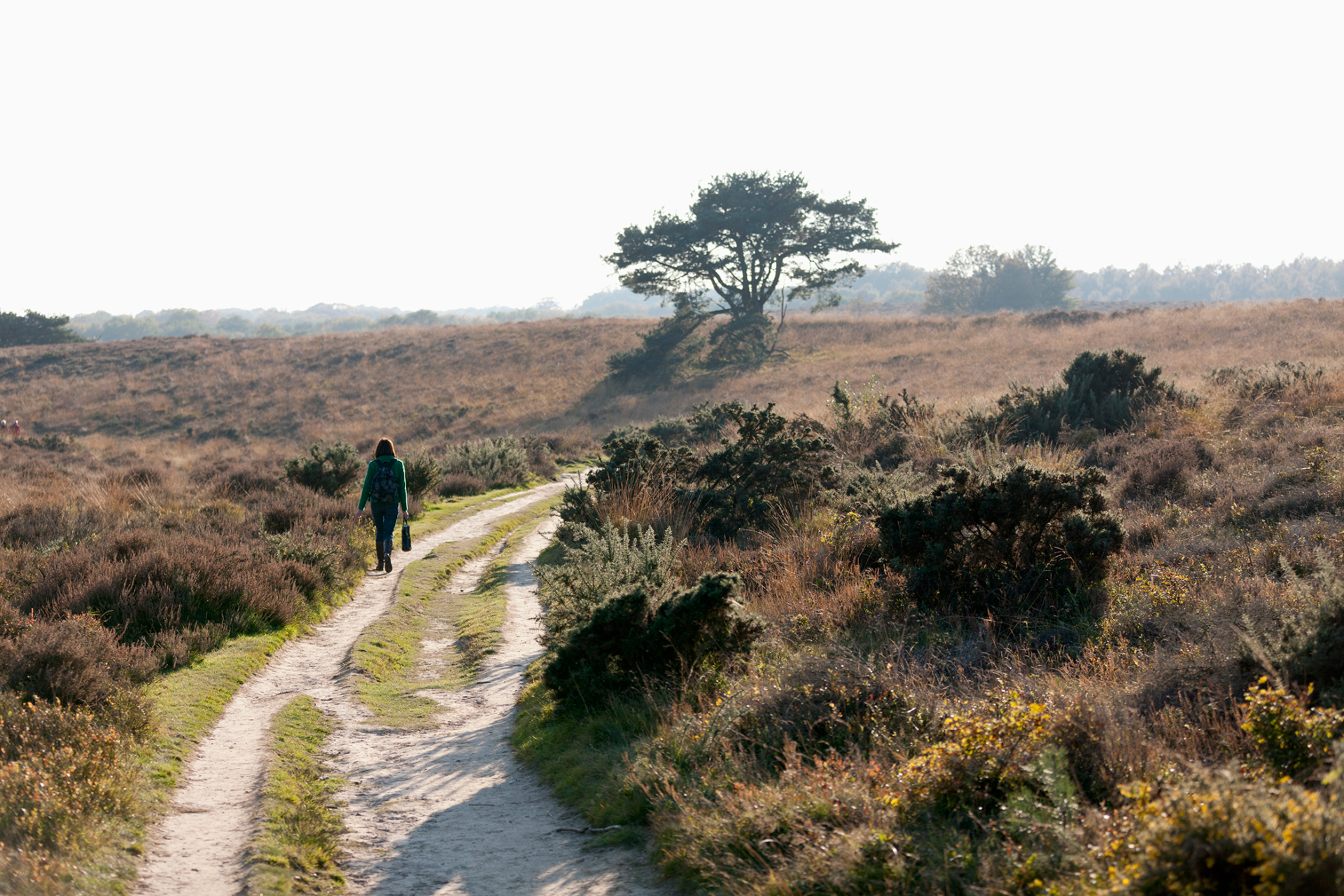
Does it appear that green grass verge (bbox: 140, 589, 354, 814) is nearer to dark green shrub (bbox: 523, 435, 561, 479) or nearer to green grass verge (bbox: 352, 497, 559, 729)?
green grass verge (bbox: 352, 497, 559, 729)

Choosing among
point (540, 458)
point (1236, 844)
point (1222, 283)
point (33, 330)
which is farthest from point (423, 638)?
point (1222, 283)

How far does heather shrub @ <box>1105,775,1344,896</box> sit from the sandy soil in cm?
277

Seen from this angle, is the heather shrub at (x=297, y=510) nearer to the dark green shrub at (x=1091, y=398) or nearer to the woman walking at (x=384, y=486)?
the woman walking at (x=384, y=486)

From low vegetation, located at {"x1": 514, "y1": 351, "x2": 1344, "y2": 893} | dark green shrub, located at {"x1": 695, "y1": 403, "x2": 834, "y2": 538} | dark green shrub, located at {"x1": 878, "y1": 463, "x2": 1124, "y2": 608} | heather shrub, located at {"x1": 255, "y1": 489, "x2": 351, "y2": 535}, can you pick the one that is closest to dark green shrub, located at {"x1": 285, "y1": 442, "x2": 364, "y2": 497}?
heather shrub, located at {"x1": 255, "y1": 489, "x2": 351, "y2": 535}

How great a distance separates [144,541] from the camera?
35.3 feet

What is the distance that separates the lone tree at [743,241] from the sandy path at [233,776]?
40989mm

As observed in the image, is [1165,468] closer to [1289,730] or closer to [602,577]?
[602,577]

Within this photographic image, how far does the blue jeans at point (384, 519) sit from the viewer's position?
12852 millimetres

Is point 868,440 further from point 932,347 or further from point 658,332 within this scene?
point 658,332

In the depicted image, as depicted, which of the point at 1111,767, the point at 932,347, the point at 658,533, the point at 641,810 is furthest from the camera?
the point at 932,347

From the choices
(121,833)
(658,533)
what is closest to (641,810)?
(121,833)

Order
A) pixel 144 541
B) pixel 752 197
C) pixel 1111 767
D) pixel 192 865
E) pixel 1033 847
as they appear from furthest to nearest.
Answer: pixel 752 197
pixel 144 541
pixel 192 865
pixel 1111 767
pixel 1033 847

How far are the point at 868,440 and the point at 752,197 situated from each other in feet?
120

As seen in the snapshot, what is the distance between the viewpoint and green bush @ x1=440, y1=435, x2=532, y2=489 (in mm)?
26516
